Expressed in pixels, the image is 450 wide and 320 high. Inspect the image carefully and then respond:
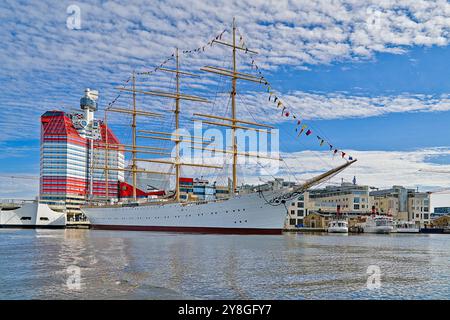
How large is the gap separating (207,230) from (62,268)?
44302 millimetres

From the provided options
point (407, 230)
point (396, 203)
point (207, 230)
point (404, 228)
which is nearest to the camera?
point (207, 230)

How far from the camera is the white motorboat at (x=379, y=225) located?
100 meters

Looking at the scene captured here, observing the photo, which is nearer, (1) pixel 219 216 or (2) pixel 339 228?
(1) pixel 219 216

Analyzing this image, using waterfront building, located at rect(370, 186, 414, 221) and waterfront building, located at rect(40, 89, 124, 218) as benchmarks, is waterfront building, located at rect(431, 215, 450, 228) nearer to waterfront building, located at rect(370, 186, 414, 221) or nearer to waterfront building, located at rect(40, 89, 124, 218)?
waterfront building, located at rect(370, 186, 414, 221)

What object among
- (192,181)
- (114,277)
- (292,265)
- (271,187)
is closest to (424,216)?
(192,181)

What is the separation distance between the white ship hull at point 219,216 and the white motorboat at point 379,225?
4386 centimetres

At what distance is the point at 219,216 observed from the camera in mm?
66562

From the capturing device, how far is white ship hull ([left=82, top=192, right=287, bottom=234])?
63250 mm

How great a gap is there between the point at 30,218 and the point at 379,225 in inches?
3651

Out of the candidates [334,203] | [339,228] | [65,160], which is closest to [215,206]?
[339,228]

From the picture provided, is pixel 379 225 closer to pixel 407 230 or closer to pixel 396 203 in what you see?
pixel 407 230

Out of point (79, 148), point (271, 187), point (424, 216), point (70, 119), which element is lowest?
point (424, 216)
